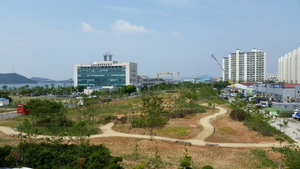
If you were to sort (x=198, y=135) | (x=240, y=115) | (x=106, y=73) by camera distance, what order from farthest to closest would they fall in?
(x=106, y=73), (x=240, y=115), (x=198, y=135)

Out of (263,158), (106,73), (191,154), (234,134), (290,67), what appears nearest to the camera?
(263,158)

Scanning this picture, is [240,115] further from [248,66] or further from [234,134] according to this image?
[248,66]

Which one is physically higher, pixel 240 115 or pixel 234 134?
pixel 240 115

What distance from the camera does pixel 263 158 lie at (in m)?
13.1

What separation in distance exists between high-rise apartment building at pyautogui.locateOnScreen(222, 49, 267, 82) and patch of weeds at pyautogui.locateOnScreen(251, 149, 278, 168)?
99379 millimetres

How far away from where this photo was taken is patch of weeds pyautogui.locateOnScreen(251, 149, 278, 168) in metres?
12.2

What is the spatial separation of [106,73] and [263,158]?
68.2 metres

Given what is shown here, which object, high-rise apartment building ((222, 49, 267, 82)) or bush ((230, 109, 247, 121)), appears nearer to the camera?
bush ((230, 109, 247, 121))

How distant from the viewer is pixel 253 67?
112 m

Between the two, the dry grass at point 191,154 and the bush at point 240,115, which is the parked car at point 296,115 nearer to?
the bush at point 240,115

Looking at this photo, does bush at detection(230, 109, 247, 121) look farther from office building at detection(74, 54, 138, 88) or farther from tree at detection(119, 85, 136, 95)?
office building at detection(74, 54, 138, 88)

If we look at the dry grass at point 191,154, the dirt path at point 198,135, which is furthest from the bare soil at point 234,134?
the dry grass at point 191,154

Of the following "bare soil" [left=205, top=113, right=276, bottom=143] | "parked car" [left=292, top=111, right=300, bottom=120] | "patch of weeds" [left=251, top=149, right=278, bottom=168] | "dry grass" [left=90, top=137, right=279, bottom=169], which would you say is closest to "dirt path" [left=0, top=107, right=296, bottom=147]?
"bare soil" [left=205, top=113, right=276, bottom=143]

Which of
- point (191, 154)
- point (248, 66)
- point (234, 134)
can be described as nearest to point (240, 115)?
point (234, 134)
